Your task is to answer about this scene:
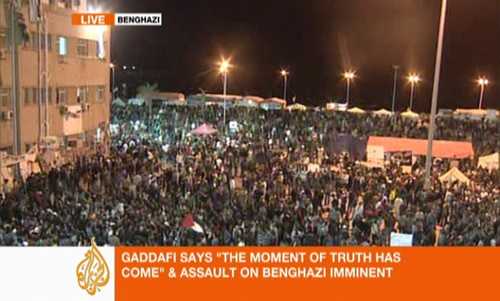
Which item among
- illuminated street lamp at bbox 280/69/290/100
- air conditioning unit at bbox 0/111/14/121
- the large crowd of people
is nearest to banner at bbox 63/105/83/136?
the large crowd of people

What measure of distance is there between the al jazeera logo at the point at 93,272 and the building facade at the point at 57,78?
29.9 ft

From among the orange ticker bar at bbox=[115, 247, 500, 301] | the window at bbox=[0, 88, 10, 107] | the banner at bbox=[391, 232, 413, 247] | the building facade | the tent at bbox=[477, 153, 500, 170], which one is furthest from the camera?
the tent at bbox=[477, 153, 500, 170]

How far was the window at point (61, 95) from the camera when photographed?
54.2 ft

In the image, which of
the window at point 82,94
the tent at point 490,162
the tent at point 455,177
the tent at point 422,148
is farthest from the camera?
the window at point 82,94

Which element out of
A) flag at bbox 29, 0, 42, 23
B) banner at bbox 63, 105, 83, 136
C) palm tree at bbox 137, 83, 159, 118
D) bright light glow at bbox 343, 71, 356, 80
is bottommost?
banner at bbox 63, 105, 83, 136

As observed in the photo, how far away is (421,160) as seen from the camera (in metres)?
16.1

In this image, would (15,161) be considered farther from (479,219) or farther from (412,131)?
(412,131)

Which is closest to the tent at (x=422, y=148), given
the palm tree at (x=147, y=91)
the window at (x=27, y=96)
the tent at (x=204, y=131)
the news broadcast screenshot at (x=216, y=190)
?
the news broadcast screenshot at (x=216, y=190)

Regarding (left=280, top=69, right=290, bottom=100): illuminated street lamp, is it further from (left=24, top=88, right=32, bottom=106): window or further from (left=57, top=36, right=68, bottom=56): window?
(left=24, top=88, right=32, bottom=106): window

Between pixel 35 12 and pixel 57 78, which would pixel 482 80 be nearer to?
pixel 57 78

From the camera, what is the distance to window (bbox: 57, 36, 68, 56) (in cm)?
1639

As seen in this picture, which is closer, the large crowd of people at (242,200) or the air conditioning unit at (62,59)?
the large crowd of people at (242,200)

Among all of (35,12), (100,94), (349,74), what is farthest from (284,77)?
(35,12)

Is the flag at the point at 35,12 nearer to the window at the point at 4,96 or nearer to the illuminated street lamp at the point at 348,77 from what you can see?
the window at the point at 4,96
